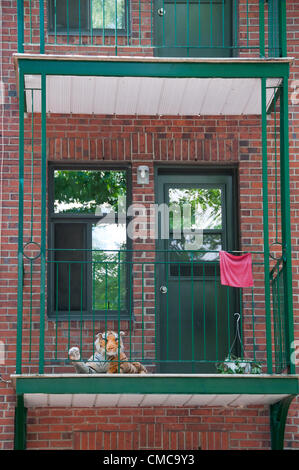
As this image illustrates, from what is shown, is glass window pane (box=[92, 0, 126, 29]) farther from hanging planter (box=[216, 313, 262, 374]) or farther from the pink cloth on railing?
hanging planter (box=[216, 313, 262, 374])

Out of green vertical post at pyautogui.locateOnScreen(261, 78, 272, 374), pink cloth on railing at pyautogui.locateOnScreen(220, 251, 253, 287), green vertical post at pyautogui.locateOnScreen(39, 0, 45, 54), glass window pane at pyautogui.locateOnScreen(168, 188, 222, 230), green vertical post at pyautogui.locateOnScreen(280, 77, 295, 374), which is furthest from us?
glass window pane at pyautogui.locateOnScreen(168, 188, 222, 230)

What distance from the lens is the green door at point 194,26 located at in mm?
12672

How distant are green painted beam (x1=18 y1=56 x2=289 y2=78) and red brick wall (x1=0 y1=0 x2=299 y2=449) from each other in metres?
1.09

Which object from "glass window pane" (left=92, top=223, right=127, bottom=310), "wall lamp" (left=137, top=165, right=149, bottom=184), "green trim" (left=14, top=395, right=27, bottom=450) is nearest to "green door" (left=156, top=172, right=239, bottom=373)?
"wall lamp" (left=137, top=165, right=149, bottom=184)

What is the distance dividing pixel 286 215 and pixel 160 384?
2.05 m

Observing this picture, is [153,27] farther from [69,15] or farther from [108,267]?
[108,267]

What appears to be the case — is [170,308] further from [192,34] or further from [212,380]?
[192,34]

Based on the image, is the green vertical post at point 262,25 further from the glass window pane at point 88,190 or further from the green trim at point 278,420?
the green trim at point 278,420

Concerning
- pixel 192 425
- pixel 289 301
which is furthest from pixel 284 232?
pixel 192 425

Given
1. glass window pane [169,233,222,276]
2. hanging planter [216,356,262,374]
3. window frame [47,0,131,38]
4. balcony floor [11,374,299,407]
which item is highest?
window frame [47,0,131,38]

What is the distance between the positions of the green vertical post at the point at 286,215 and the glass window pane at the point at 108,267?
5.76 ft

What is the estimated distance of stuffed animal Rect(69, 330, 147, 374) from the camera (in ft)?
36.1

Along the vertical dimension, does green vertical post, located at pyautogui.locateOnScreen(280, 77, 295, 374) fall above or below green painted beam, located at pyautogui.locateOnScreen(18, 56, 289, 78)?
below

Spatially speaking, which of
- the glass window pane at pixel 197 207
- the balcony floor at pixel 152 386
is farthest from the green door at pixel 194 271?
the balcony floor at pixel 152 386
